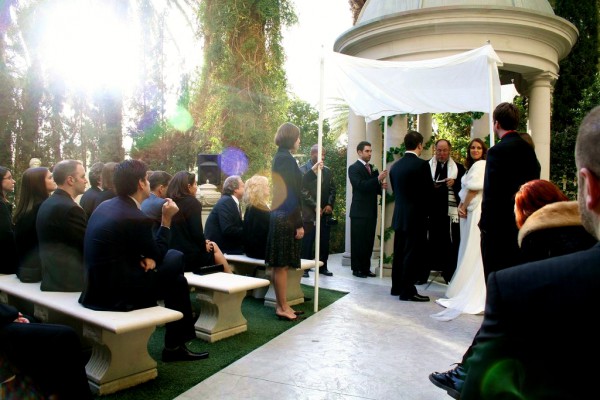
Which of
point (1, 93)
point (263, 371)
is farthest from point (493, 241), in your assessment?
point (1, 93)

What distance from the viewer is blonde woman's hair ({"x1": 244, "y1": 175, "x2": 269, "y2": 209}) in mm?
6344

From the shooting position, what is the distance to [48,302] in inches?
157

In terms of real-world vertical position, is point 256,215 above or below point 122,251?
above

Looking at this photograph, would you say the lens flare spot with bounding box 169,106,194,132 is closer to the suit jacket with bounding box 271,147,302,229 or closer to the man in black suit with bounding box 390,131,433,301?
the man in black suit with bounding box 390,131,433,301

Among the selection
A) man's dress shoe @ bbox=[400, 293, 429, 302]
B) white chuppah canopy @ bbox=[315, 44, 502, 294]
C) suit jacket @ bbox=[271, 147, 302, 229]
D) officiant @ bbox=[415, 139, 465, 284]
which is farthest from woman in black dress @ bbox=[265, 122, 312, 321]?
officiant @ bbox=[415, 139, 465, 284]

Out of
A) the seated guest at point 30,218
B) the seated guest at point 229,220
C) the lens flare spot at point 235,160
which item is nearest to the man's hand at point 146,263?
the seated guest at point 30,218

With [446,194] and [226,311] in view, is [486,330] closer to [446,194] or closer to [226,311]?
[226,311]

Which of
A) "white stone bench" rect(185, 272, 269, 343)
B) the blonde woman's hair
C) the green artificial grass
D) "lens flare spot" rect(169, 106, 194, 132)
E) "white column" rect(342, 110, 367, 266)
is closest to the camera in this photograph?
the green artificial grass

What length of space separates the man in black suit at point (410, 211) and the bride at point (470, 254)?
1.54ft

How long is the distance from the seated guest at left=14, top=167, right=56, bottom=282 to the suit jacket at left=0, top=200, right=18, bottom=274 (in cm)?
70

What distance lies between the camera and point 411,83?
668 centimetres

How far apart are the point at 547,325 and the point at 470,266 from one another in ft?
19.6

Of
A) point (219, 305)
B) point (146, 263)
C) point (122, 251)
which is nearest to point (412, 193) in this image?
point (219, 305)

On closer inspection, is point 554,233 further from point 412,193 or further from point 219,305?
point 412,193
